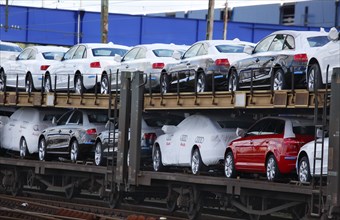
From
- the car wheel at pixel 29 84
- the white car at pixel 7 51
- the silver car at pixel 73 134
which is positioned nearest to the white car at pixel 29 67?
the car wheel at pixel 29 84

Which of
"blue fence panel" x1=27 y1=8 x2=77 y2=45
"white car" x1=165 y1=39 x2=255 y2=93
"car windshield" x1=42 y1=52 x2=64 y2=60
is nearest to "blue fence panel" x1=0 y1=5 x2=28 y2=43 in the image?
"blue fence panel" x1=27 y1=8 x2=77 y2=45

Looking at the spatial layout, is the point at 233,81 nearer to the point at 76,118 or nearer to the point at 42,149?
the point at 76,118

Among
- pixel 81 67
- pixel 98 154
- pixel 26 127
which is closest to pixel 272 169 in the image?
pixel 98 154

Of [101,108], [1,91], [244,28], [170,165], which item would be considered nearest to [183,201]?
[170,165]

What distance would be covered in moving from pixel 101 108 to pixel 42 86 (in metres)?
3.00

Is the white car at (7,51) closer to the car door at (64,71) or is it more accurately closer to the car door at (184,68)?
the car door at (64,71)

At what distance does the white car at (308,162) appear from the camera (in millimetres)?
15805

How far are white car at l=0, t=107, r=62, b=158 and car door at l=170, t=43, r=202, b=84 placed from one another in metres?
6.23

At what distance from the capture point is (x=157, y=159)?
22281 mm

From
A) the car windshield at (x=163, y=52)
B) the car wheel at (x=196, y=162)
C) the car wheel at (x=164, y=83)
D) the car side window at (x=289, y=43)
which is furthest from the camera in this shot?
the car windshield at (x=163, y=52)

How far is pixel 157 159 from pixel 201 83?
2.25 metres

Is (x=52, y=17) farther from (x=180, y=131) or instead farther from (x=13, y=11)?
(x=180, y=131)

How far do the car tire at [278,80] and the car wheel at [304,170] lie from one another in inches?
77.6

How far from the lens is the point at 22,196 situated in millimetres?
27484
